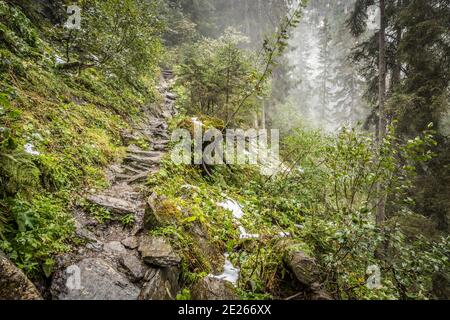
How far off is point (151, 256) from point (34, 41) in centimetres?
695

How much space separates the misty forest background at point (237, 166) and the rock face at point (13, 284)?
265 millimetres

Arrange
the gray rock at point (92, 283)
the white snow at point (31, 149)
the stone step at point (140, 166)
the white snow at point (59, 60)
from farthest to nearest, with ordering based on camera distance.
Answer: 1. the white snow at point (59, 60)
2. the stone step at point (140, 166)
3. the white snow at point (31, 149)
4. the gray rock at point (92, 283)

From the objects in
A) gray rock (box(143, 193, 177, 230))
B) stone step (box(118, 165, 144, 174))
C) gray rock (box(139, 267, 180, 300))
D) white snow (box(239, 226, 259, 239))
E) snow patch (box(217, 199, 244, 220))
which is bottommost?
gray rock (box(139, 267, 180, 300))

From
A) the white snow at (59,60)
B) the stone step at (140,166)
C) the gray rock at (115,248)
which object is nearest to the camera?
the gray rock at (115,248)

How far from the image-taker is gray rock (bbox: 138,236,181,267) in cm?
325

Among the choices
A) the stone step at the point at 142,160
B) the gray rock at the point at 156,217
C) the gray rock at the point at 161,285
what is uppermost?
the stone step at the point at 142,160

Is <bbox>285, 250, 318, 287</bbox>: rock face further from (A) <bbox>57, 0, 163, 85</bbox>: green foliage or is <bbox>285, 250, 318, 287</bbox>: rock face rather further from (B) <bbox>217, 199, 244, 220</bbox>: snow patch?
(A) <bbox>57, 0, 163, 85</bbox>: green foliage

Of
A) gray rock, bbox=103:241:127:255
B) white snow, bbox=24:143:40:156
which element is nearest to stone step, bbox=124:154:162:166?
white snow, bbox=24:143:40:156

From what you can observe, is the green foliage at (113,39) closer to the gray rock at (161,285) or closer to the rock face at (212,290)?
the gray rock at (161,285)

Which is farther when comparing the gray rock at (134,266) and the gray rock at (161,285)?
the gray rock at (134,266)

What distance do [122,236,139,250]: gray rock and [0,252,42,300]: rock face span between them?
1277mm

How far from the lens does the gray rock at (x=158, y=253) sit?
325 cm

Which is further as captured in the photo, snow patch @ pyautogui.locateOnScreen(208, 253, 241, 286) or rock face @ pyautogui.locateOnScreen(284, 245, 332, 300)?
snow patch @ pyautogui.locateOnScreen(208, 253, 241, 286)

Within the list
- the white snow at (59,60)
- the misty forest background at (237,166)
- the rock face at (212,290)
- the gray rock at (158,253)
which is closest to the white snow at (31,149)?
the misty forest background at (237,166)
